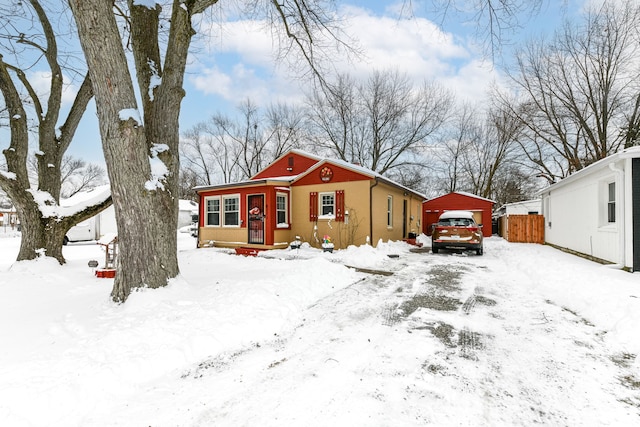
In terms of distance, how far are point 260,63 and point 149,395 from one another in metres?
7.73

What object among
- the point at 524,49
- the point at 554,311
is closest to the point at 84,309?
the point at 554,311

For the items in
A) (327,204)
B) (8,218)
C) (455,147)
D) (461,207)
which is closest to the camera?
(327,204)

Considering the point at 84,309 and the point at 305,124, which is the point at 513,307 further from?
the point at 305,124

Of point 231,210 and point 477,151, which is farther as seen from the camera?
point 477,151

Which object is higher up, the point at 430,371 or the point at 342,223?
the point at 342,223

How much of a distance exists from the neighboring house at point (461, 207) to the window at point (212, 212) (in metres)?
15.1

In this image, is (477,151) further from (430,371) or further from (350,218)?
(430,371)

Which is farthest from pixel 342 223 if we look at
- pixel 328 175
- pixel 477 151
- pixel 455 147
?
pixel 477 151

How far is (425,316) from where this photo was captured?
4352 mm

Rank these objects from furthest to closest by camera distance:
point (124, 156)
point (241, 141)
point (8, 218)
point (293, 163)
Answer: point (8, 218) < point (241, 141) < point (293, 163) < point (124, 156)

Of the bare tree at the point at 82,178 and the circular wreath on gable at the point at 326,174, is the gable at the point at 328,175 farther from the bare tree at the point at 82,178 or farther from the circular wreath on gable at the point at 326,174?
the bare tree at the point at 82,178

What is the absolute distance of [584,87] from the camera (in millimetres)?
18625

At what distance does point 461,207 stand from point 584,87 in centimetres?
1013

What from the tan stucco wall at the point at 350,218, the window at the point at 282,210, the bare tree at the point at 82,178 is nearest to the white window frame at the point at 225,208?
the window at the point at 282,210
